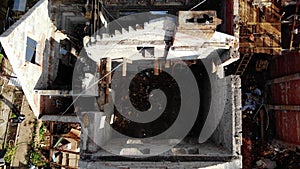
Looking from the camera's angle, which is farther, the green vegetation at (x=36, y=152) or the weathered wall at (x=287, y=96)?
the green vegetation at (x=36, y=152)

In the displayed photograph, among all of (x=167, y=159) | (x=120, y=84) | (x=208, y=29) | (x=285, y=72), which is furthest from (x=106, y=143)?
(x=285, y=72)

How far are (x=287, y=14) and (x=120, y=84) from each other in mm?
7815

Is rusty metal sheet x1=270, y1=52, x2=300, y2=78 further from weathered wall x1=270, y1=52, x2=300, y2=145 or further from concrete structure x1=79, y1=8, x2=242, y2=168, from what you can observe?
concrete structure x1=79, y1=8, x2=242, y2=168

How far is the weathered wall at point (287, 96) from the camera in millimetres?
11816

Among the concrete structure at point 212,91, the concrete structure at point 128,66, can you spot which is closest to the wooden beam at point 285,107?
the concrete structure at point 128,66

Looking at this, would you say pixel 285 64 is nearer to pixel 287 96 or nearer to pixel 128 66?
pixel 287 96

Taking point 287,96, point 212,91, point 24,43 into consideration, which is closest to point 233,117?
point 212,91

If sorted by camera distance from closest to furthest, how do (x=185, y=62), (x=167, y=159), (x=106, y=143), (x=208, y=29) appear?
(x=208, y=29) < (x=167, y=159) < (x=106, y=143) < (x=185, y=62)

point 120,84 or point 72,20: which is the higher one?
point 72,20

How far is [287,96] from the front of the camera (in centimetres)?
1241

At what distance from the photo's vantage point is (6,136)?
13055mm

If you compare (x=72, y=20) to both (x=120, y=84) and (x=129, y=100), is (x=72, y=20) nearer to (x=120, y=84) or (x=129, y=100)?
(x=120, y=84)

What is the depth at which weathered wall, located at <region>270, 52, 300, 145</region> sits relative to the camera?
1182 centimetres

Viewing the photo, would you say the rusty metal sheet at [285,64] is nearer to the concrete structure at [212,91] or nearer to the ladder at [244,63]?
the ladder at [244,63]
